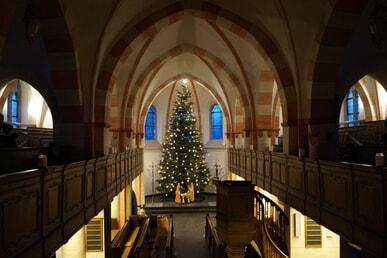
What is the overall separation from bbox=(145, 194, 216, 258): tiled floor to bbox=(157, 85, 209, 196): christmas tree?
117cm

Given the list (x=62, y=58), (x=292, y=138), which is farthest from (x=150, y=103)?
(x=62, y=58)

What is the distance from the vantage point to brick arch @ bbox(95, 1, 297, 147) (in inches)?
336

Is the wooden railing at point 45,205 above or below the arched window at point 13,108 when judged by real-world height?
below

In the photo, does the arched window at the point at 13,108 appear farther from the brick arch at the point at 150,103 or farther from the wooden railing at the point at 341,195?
the wooden railing at the point at 341,195

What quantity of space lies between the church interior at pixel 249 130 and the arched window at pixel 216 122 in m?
8.74

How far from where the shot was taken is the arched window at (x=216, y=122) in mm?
21922

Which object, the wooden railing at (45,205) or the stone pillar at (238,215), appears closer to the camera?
the wooden railing at (45,205)

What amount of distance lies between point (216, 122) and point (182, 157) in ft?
17.0

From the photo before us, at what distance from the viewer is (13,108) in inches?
660

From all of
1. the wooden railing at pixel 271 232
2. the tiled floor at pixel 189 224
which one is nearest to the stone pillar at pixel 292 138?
the wooden railing at pixel 271 232

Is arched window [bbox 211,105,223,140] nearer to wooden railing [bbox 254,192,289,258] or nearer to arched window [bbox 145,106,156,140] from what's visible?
arched window [bbox 145,106,156,140]

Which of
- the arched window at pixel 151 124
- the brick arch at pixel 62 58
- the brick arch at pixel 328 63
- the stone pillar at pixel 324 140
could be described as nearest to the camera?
the brick arch at pixel 62 58

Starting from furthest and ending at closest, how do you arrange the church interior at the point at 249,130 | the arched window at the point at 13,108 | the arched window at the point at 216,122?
the arched window at the point at 216,122
the arched window at the point at 13,108
the church interior at the point at 249,130

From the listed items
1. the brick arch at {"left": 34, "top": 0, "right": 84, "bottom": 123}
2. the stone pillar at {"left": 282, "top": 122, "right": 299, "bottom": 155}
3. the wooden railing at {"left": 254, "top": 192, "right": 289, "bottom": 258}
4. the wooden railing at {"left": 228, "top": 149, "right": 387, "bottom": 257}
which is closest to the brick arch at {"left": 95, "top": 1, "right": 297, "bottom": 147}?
the stone pillar at {"left": 282, "top": 122, "right": 299, "bottom": 155}
